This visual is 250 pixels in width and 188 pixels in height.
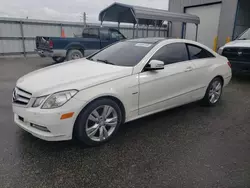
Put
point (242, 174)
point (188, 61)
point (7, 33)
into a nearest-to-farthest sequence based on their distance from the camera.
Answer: point (242, 174) < point (188, 61) < point (7, 33)

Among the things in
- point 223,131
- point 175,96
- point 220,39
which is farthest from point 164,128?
point 220,39

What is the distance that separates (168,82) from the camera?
358 centimetres

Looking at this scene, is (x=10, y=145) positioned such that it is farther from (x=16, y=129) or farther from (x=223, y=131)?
(x=223, y=131)

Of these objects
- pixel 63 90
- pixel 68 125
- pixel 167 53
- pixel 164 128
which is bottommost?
pixel 164 128

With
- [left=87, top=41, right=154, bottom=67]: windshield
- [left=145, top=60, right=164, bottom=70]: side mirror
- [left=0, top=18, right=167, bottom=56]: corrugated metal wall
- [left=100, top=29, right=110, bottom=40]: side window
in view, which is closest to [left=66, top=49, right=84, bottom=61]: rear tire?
[left=100, top=29, right=110, bottom=40]: side window

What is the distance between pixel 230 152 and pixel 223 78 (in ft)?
7.56

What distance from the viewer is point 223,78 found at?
4711 mm

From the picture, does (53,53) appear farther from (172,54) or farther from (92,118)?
(92,118)

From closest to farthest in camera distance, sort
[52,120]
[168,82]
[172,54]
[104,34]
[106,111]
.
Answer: [52,120] < [106,111] < [168,82] < [172,54] < [104,34]

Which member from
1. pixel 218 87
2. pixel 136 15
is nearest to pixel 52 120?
pixel 218 87

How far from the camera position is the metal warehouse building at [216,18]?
12.2m

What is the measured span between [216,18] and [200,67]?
11.3 metres

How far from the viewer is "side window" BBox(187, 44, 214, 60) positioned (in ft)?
13.7

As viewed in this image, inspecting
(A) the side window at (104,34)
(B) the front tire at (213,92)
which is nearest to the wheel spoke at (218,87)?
(B) the front tire at (213,92)
